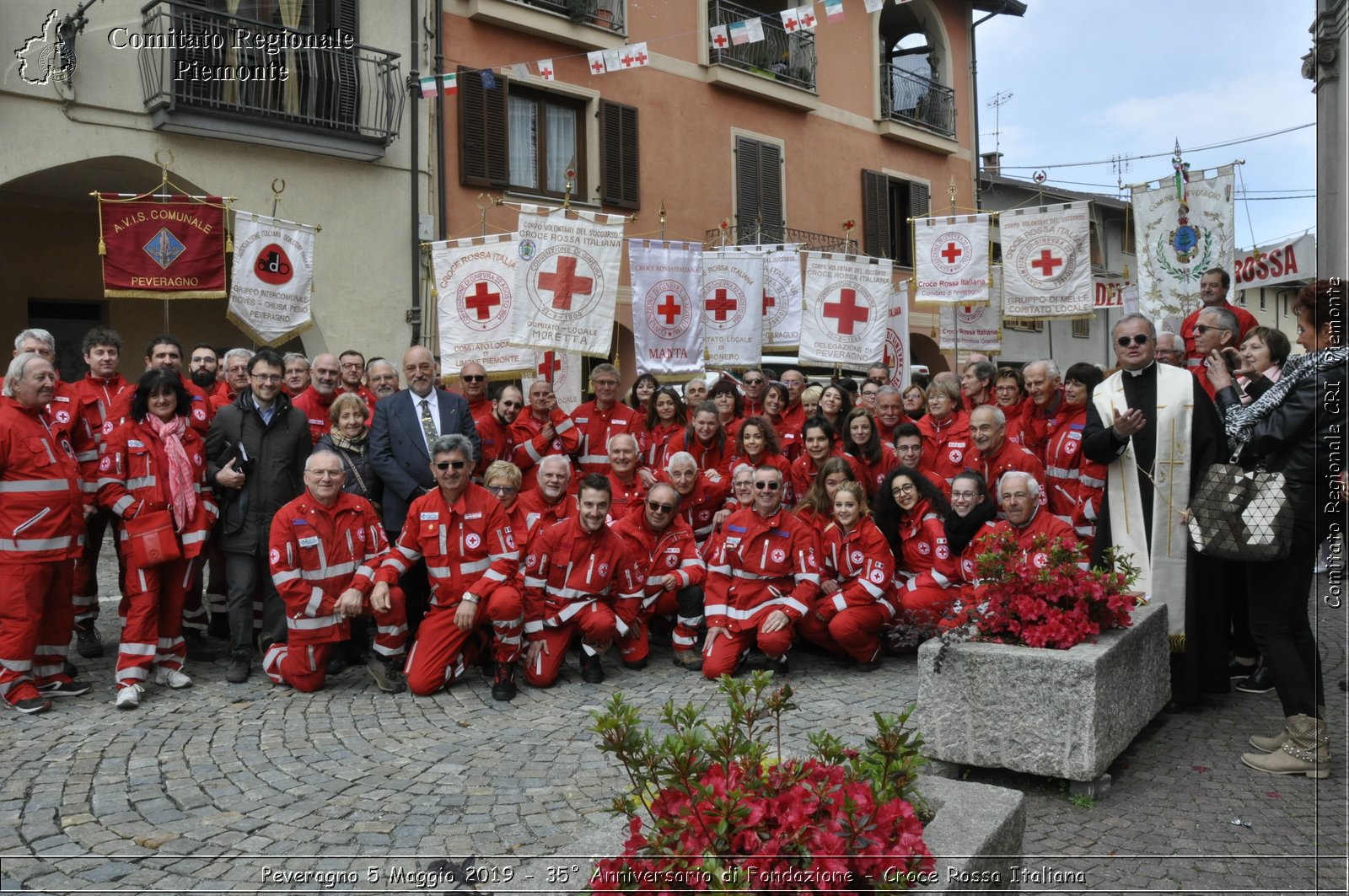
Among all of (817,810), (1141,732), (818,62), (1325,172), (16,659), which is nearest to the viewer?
(817,810)

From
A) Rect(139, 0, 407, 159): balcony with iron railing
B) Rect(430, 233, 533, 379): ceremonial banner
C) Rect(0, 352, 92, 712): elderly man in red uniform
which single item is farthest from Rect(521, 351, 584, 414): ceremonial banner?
Rect(0, 352, 92, 712): elderly man in red uniform

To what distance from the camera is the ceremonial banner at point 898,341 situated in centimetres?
1243

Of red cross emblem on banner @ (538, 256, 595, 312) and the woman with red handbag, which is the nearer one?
the woman with red handbag

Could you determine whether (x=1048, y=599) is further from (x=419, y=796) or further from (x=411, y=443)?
(x=411, y=443)

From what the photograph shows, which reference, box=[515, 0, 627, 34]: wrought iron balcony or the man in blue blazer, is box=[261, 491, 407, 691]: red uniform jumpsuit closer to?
the man in blue blazer

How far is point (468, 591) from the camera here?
6.02 meters

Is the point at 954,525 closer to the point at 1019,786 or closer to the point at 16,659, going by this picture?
the point at 1019,786

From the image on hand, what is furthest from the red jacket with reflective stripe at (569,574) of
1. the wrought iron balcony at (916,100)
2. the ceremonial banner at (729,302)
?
the wrought iron balcony at (916,100)

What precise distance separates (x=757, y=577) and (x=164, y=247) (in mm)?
6793

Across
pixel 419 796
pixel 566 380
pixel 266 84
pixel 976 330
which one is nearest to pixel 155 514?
pixel 419 796

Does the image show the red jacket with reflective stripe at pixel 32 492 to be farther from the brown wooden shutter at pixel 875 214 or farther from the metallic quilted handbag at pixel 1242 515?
the brown wooden shutter at pixel 875 214

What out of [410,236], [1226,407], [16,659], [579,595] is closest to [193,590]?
[16,659]

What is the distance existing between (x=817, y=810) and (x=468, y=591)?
414 cm

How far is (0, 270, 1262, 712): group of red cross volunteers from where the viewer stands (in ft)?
19.0
